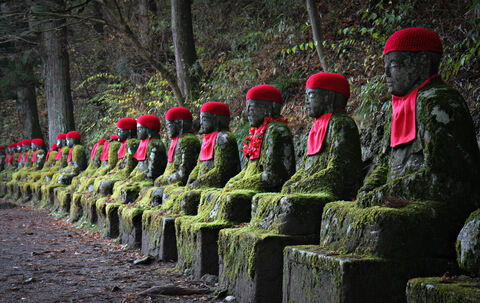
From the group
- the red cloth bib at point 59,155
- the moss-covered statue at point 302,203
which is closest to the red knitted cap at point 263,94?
the moss-covered statue at point 302,203

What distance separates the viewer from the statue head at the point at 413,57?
3762 mm

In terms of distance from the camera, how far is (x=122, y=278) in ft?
20.1

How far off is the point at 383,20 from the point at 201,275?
5.34 m

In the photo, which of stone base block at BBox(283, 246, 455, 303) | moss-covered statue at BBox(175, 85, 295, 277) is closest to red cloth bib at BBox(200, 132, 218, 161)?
moss-covered statue at BBox(175, 85, 295, 277)

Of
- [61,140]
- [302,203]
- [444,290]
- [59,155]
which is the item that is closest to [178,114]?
[302,203]

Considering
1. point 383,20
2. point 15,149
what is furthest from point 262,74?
point 15,149

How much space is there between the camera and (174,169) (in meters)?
8.25

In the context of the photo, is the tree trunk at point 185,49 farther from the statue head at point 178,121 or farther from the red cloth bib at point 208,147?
the red cloth bib at point 208,147

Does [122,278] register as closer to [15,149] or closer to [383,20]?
[383,20]

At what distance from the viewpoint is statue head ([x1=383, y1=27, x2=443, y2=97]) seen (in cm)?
376

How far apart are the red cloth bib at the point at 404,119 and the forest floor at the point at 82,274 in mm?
2297

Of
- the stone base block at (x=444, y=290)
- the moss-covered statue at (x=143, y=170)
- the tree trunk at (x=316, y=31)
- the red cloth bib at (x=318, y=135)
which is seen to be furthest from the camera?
the moss-covered statue at (x=143, y=170)

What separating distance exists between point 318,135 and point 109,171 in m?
7.90

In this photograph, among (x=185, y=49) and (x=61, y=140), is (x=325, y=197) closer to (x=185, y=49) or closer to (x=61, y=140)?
(x=185, y=49)
